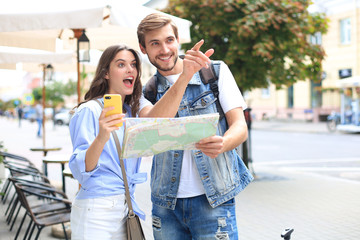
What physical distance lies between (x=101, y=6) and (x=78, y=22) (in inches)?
10.9

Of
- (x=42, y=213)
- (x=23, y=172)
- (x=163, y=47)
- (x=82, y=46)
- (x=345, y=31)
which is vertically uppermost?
(x=345, y=31)

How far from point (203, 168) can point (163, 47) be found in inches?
25.0

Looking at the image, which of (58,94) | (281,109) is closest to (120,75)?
(281,109)

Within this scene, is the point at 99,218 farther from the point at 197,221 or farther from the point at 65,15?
the point at 65,15

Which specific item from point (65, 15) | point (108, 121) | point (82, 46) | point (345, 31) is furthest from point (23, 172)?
point (345, 31)

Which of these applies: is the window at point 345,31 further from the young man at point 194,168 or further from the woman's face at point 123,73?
the woman's face at point 123,73

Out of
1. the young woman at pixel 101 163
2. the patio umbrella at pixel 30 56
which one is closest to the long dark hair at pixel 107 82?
the young woman at pixel 101 163

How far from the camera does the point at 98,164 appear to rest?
83.0 inches

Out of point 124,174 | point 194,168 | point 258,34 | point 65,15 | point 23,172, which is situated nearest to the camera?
point 124,174

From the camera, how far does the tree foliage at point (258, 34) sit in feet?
25.4

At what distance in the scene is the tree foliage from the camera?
25.4 feet

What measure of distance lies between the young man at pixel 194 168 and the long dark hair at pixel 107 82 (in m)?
0.11

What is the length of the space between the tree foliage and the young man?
5416 mm

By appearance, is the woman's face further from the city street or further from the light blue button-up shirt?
the city street
